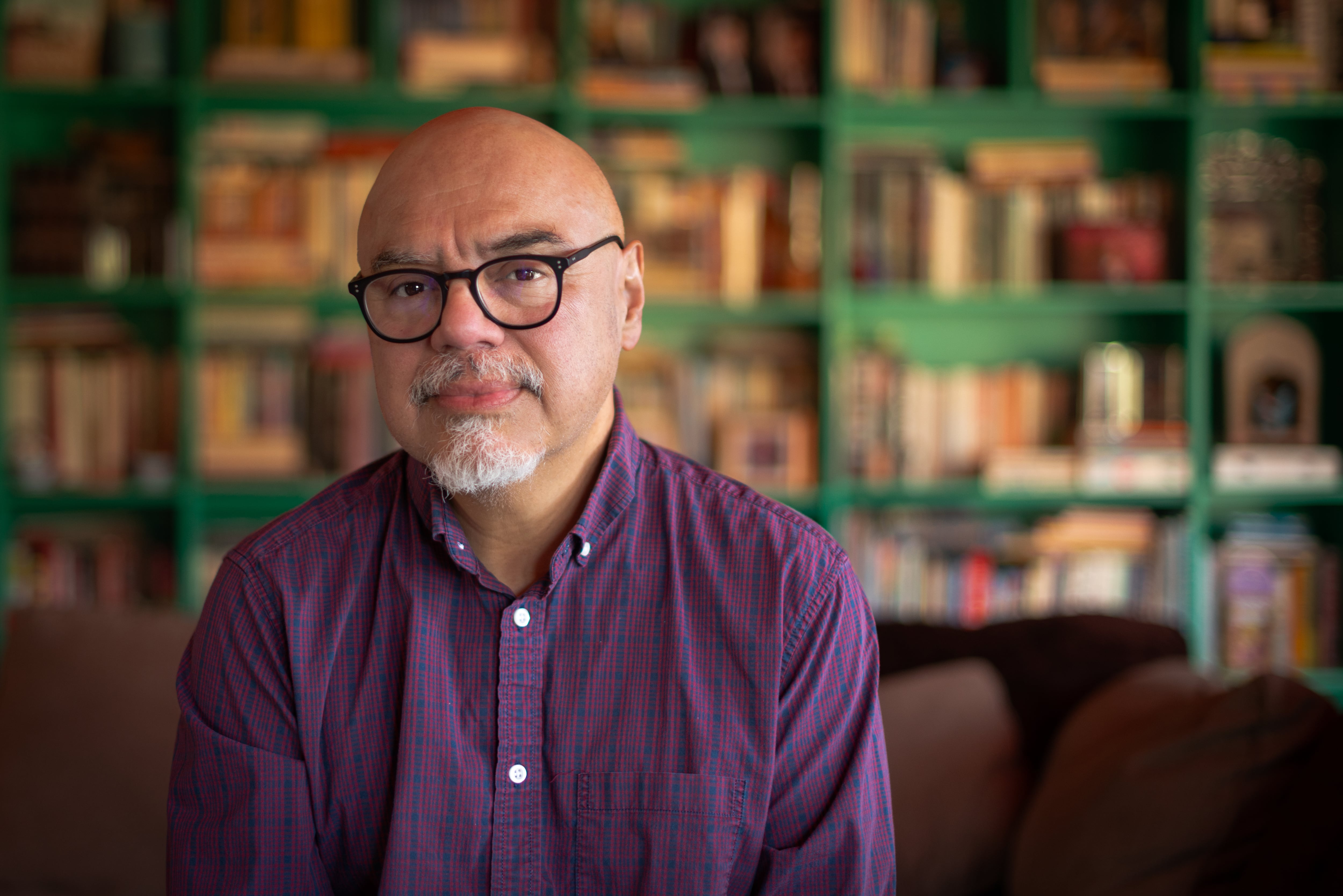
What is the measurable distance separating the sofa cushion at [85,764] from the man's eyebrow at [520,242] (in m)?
1.14

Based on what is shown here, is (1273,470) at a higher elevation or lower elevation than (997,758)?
higher

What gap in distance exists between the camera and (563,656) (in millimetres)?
1159

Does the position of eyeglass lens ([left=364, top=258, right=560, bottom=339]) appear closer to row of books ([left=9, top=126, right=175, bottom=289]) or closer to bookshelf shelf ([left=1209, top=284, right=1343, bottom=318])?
row of books ([left=9, top=126, right=175, bottom=289])

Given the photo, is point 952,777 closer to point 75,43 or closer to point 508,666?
point 508,666

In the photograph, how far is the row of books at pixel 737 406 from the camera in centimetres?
313

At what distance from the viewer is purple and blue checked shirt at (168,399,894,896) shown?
110 cm

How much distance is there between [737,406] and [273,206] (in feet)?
4.54

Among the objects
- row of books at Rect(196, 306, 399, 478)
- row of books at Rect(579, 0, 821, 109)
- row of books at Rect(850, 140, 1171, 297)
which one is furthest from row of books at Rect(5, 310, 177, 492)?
row of books at Rect(850, 140, 1171, 297)

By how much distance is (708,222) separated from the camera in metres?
3.11

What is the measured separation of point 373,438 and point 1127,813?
7.38 ft

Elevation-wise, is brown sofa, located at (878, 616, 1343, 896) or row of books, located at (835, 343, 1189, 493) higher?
row of books, located at (835, 343, 1189, 493)

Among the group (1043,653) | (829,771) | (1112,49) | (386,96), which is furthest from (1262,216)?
(829,771)

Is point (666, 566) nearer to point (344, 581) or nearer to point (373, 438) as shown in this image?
point (344, 581)

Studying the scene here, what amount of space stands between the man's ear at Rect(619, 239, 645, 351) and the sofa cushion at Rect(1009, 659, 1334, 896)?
87cm
